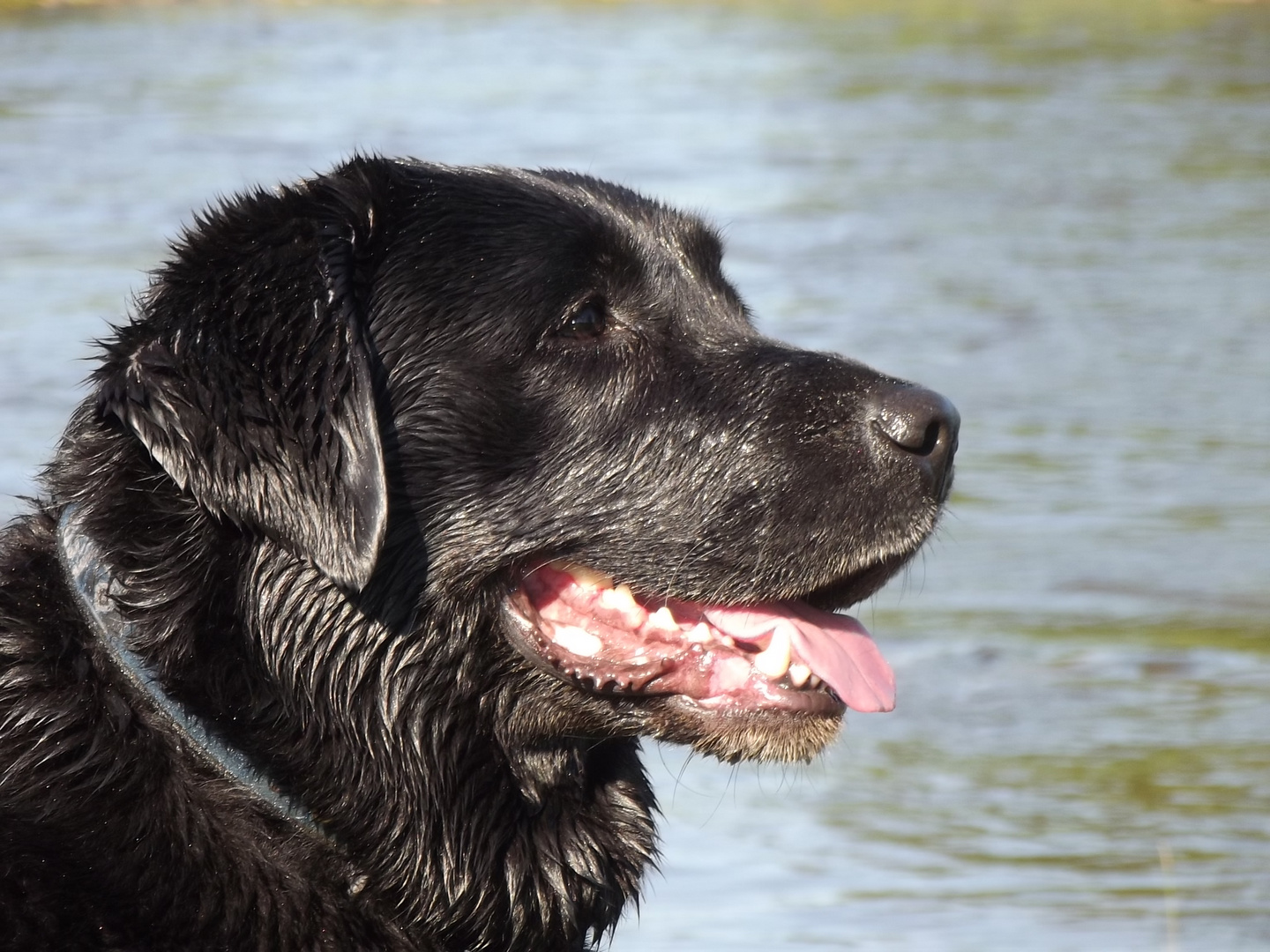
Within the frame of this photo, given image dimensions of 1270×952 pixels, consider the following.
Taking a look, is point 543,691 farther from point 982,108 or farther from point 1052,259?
point 982,108

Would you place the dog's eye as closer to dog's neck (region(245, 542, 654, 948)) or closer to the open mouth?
the open mouth

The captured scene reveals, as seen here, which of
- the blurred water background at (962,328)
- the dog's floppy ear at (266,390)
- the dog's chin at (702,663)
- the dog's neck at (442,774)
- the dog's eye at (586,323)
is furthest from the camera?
the blurred water background at (962,328)

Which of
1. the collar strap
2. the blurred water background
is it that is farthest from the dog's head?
the blurred water background

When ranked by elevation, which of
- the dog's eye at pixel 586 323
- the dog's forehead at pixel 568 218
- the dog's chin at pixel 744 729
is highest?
the dog's forehead at pixel 568 218

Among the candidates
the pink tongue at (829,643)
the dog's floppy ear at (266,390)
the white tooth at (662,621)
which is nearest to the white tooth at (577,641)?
the white tooth at (662,621)

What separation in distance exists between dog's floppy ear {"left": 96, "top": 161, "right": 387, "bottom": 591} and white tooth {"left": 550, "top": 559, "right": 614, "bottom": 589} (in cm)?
46

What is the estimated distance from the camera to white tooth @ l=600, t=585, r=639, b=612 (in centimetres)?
363

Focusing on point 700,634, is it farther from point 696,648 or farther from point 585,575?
point 585,575

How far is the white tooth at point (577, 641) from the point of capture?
11.7ft

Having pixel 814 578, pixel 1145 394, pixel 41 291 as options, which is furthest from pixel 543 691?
pixel 41 291

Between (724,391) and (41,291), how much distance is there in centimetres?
945

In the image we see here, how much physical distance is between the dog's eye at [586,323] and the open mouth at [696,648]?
45cm

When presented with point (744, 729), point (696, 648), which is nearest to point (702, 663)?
point (696, 648)

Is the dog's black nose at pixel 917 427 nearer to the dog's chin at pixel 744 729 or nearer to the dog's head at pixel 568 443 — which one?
the dog's head at pixel 568 443
